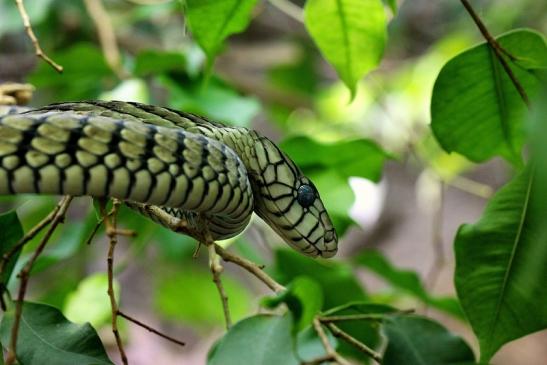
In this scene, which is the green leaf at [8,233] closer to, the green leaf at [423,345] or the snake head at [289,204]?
the snake head at [289,204]

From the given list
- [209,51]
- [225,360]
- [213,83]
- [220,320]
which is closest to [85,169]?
[225,360]

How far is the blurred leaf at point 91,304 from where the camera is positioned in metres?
1.70

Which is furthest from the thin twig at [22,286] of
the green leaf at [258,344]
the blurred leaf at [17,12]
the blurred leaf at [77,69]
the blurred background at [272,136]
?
the blurred leaf at [17,12]

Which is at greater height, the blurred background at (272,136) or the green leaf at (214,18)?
the green leaf at (214,18)

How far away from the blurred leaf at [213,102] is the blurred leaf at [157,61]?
0.12ft

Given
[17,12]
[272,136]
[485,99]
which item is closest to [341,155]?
[485,99]

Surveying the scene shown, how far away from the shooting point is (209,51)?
1336 mm

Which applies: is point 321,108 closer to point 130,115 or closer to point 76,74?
point 76,74

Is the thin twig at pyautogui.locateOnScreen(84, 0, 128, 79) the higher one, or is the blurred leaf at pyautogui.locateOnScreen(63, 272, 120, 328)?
the thin twig at pyautogui.locateOnScreen(84, 0, 128, 79)

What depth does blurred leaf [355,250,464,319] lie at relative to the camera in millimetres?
1806

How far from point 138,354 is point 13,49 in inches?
56.6

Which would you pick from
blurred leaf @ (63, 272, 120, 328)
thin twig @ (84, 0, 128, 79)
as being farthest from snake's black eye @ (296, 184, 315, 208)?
thin twig @ (84, 0, 128, 79)

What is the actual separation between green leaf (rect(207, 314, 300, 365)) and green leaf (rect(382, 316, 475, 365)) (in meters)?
0.11

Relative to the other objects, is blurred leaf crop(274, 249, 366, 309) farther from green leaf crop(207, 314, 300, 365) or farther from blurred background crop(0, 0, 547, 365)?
green leaf crop(207, 314, 300, 365)
